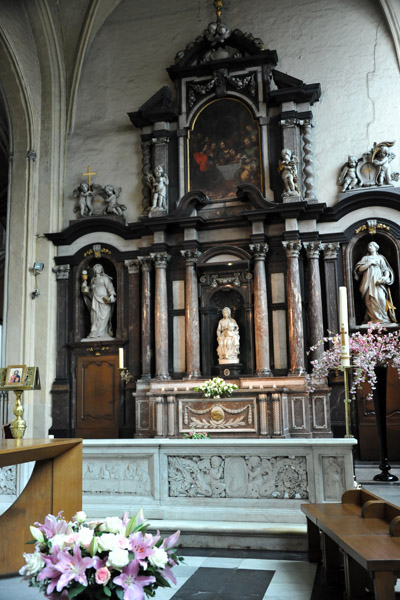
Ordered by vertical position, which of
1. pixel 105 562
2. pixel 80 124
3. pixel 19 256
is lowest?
pixel 105 562

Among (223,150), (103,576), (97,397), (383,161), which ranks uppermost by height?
(223,150)

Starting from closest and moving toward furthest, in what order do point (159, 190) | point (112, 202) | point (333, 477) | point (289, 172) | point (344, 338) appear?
point (333, 477) → point (344, 338) → point (289, 172) → point (159, 190) → point (112, 202)

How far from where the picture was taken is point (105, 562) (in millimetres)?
2662

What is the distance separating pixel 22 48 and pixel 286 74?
5799 mm

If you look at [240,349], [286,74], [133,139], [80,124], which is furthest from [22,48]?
[240,349]

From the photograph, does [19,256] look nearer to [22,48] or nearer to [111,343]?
[111,343]

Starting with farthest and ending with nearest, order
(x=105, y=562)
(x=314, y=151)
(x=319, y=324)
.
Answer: (x=314, y=151) → (x=319, y=324) → (x=105, y=562)

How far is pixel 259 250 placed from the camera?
12102mm

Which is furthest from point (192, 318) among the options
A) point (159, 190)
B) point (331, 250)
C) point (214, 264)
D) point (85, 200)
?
point (85, 200)

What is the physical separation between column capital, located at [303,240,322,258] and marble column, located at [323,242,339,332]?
195 mm

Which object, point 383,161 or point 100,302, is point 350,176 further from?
point 100,302

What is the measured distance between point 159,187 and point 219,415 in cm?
485

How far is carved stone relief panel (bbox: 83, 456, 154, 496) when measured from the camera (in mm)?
6121

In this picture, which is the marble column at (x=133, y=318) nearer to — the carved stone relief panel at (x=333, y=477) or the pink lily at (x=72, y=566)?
the carved stone relief panel at (x=333, y=477)
